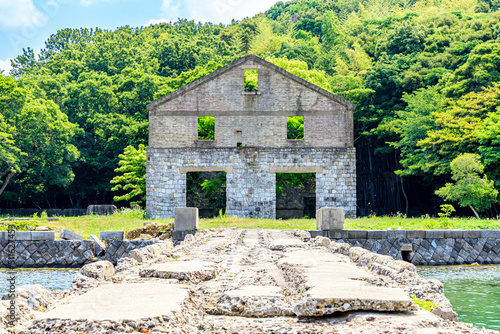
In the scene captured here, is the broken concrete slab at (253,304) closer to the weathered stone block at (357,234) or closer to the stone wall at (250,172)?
the weathered stone block at (357,234)

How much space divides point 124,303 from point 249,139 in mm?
22789

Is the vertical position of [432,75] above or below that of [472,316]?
above

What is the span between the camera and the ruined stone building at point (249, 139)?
90.2 feet

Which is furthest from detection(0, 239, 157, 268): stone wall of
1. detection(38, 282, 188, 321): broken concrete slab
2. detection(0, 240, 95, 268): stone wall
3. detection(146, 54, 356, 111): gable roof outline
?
detection(38, 282, 188, 321): broken concrete slab

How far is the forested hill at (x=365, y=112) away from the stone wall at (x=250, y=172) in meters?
5.57

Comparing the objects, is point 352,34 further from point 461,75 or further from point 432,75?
point 461,75

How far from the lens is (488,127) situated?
85.8 feet

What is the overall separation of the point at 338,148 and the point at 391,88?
1349 cm

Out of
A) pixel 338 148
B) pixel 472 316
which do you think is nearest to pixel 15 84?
pixel 338 148

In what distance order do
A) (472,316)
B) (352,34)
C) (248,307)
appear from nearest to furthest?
1. (248,307)
2. (472,316)
3. (352,34)

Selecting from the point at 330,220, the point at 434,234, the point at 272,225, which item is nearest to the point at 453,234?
the point at 434,234

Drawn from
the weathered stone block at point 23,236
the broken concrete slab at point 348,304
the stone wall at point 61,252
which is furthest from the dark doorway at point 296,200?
the broken concrete slab at point 348,304

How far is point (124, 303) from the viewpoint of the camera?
16.3 ft

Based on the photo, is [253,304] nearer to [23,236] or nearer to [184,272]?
[184,272]
